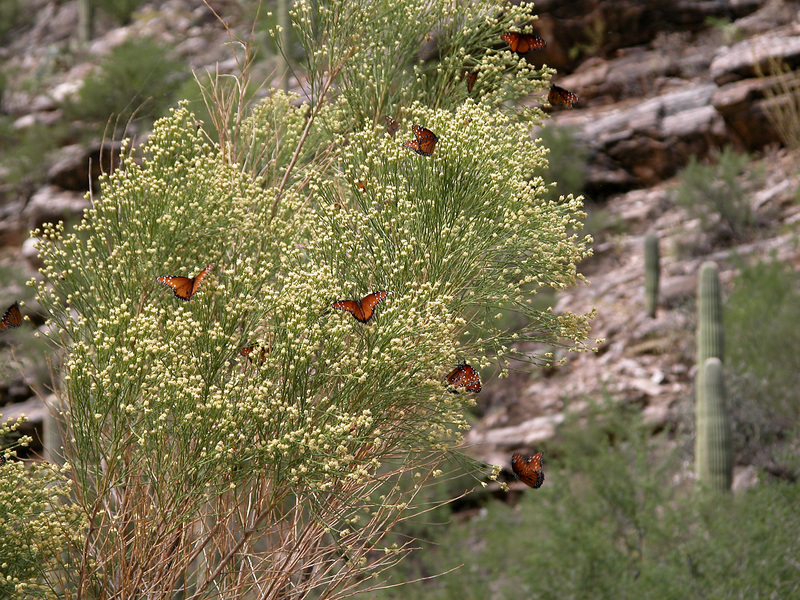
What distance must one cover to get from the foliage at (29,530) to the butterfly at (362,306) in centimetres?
176

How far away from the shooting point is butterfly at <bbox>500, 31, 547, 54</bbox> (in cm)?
582

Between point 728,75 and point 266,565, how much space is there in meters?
19.0

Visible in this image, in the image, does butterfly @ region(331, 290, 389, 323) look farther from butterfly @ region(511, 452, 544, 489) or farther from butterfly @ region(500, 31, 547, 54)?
butterfly @ region(500, 31, 547, 54)

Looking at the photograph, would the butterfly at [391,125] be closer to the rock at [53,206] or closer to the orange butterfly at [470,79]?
the orange butterfly at [470,79]

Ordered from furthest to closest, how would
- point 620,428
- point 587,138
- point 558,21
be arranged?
point 558,21, point 587,138, point 620,428

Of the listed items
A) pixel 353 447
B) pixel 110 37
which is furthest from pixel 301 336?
pixel 110 37

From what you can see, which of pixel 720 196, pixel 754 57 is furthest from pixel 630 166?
pixel 754 57

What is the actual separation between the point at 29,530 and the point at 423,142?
126 inches

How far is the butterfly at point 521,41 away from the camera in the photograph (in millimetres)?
5824

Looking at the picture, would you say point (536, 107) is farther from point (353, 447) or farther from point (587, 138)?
point (587, 138)

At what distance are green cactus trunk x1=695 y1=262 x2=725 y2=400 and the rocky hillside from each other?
5.23 feet

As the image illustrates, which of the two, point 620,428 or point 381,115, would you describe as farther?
point 620,428

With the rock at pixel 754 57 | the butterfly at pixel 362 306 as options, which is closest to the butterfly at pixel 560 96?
the butterfly at pixel 362 306

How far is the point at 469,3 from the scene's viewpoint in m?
6.11
